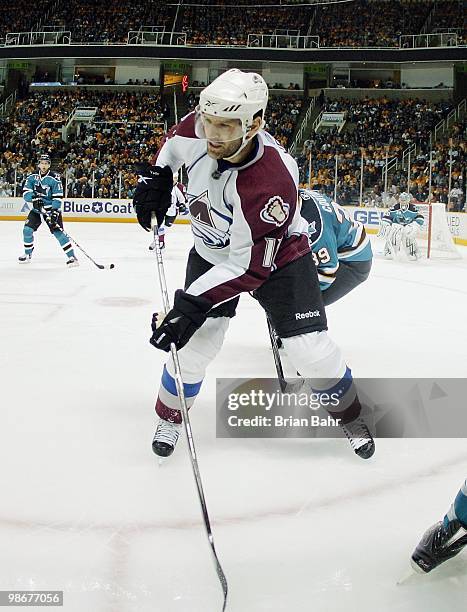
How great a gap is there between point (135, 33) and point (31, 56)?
11.7ft

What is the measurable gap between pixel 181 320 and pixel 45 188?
5.88 metres

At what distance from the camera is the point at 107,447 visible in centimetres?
232

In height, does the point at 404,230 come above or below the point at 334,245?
below

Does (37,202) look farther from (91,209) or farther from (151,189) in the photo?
A: (91,209)

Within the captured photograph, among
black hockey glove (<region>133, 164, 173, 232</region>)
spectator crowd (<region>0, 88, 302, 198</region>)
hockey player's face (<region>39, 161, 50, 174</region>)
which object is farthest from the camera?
spectator crowd (<region>0, 88, 302, 198</region>)

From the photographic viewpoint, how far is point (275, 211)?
1.83m

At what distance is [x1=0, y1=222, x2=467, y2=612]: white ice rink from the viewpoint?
4.87 feet

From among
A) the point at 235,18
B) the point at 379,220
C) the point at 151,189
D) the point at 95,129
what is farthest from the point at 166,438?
the point at 235,18

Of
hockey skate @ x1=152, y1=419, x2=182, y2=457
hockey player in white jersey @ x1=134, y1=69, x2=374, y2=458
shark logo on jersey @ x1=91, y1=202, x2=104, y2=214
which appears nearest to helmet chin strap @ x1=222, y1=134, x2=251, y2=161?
hockey player in white jersey @ x1=134, y1=69, x2=374, y2=458

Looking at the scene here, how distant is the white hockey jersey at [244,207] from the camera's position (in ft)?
6.00

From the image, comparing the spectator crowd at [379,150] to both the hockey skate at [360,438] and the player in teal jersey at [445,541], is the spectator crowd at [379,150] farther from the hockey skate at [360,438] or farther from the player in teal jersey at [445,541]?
the player in teal jersey at [445,541]

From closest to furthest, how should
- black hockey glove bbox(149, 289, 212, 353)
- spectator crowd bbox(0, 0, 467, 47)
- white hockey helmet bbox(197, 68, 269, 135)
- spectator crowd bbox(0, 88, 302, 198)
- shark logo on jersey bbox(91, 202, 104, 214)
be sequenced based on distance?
white hockey helmet bbox(197, 68, 269, 135)
black hockey glove bbox(149, 289, 212, 353)
shark logo on jersey bbox(91, 202, 104, 214)
spectator crowd bbox(0, 88, 302, 198)
spectator crowd bbox(0, 0, 467, 47)

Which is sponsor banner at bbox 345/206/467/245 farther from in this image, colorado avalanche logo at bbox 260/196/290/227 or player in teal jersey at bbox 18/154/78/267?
colorado avalanche logo at bbox 260/196/290/227

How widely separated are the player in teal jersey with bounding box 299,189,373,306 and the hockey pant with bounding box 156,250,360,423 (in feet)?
2.14
